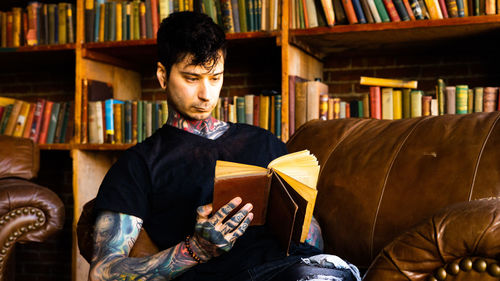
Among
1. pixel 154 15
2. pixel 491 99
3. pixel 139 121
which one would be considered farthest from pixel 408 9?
pixel 139 121

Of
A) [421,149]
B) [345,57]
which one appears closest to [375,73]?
[345,57]

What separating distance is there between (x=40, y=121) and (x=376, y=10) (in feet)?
6.40

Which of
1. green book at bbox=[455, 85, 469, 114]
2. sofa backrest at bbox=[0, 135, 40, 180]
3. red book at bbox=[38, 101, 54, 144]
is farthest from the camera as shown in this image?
red book at bbox=[38, 101, 54, 144]

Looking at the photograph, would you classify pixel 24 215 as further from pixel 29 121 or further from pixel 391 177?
pixel 391 177

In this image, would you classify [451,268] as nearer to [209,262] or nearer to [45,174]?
[209,262]

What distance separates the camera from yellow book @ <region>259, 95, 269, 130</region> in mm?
2543

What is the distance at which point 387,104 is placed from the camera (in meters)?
2.41

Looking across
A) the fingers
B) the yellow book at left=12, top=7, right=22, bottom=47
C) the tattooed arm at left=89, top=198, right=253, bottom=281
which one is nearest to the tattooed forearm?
the tattooed arm at left=89, top=198, right=253, bottom=281

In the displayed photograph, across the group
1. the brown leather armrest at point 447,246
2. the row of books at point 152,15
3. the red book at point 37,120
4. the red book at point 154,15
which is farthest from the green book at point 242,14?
the brown leather armrest at point 447,246

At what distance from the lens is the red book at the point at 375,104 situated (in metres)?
2.43

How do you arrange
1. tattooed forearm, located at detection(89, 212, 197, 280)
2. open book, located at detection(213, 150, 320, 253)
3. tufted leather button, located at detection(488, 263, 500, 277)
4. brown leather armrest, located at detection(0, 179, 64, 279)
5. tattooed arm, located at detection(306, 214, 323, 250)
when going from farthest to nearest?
brown leather armrest, located at detection(0, 179, 64, 279), tattooed arm, located at detection(306, 214, 323, 250), tattooed forearm, located at detection(89, 212, 197, 280), open book, located at detection(213, 150, 320, 253), tufted leather button, located at detection(488, 263, 500, 277)

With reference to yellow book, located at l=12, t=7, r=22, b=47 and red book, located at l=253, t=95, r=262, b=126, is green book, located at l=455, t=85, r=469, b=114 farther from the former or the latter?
yellow book, located at l=12, t=7, r=22, b=47

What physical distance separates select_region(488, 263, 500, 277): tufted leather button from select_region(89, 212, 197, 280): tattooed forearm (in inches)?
24.4

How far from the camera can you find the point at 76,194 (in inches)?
109
